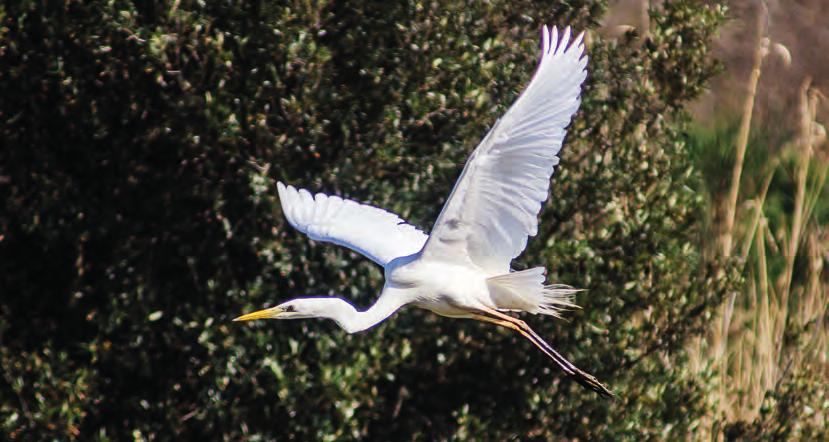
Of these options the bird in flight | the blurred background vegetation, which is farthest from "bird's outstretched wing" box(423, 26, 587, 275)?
the blurred background vegetation

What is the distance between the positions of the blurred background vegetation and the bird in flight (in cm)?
54

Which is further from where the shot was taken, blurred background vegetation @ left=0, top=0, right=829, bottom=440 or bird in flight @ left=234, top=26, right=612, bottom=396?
blurred background vegetation @ left=0, top=0, right=829, bottom=440

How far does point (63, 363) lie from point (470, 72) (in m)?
2.54

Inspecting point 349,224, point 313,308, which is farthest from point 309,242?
point 313,308

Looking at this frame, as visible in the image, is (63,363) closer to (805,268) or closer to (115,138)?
(115,138)

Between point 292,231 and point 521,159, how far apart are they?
2032mm

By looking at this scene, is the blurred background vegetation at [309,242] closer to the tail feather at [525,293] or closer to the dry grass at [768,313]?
the dry grass at [768,313]

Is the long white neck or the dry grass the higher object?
the long white neck

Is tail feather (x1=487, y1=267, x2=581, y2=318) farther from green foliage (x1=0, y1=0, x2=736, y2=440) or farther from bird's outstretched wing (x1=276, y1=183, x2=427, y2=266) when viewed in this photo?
green foliage (x1=0, y1=0, x2=736, y2=440)

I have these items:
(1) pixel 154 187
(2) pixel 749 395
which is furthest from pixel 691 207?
(1) pixel 154 187

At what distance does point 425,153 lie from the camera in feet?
25.5

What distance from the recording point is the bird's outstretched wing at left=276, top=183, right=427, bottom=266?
22.7ft

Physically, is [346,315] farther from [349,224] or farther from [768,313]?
[768,313]

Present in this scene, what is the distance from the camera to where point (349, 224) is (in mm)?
7070
